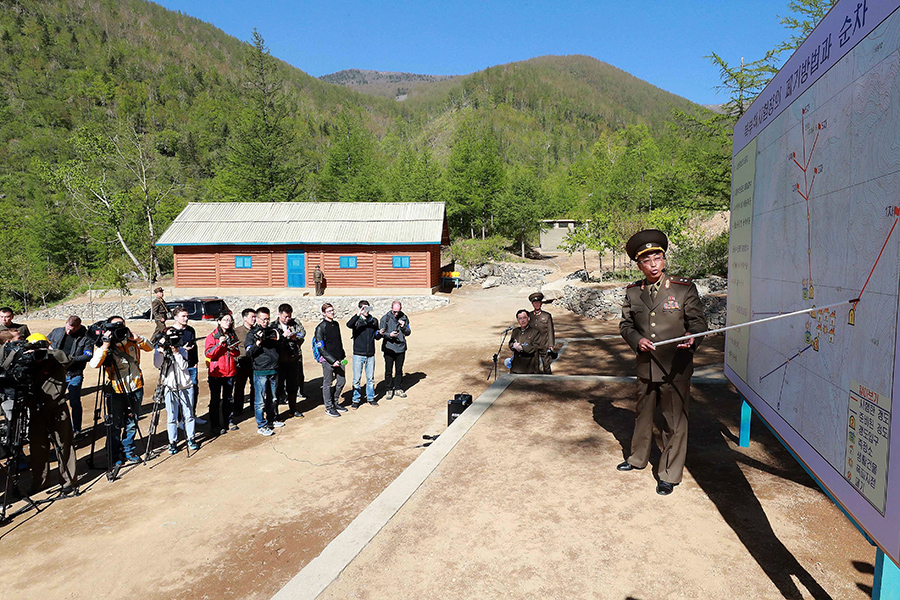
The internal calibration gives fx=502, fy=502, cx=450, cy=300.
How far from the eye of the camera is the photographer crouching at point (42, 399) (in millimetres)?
5418

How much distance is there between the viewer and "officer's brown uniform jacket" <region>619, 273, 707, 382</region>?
13.1ft

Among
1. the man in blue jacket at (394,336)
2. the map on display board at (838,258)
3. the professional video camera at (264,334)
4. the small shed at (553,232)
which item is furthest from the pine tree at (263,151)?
the map on display board at (838,258)

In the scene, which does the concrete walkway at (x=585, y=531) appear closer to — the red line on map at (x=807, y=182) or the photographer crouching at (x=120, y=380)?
the red line on map at (x=807, y=182)

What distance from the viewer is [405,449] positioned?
286 inches

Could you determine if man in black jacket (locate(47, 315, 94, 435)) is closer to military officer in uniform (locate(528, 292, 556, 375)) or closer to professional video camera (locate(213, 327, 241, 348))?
professional video camera (locate(213, 327, 241, 348))

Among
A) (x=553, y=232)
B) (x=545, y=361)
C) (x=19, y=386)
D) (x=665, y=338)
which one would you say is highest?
(x=553, y=232)

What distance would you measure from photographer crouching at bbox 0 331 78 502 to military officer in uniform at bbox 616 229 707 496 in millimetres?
6202

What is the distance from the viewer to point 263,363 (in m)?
7.79

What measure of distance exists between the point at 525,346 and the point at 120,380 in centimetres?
560

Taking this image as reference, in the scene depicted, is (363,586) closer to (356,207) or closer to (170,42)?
(356,207)

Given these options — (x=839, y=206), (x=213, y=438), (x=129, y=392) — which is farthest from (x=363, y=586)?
(x=213, y=438)

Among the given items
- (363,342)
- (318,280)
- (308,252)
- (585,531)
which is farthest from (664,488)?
(308,252)

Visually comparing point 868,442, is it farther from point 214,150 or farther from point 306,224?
point 214,150

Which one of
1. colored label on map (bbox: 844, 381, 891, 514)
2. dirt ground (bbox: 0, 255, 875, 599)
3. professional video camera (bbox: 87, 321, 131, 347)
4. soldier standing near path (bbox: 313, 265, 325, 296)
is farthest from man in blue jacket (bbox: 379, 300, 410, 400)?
soldier standing near path (bbox: 313, 265, 325, 296)
